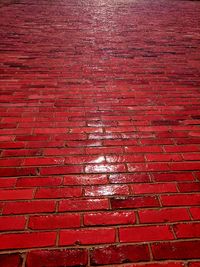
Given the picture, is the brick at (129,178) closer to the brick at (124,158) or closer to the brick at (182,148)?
the brick at (124,158)

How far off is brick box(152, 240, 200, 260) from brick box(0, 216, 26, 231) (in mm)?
686

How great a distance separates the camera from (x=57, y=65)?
10.4 feet

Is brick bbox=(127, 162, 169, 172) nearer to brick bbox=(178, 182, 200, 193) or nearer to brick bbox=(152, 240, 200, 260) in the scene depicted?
brick bbox=(178, 182, 200, 193)

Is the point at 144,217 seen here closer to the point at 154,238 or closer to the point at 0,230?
the point at 154,238

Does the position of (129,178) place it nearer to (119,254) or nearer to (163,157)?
(163,157)

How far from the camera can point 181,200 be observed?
156 cm

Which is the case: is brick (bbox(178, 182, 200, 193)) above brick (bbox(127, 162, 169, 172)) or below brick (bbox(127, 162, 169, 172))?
below

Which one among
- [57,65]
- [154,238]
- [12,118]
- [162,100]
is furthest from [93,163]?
[57,65]

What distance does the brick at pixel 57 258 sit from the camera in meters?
1.24

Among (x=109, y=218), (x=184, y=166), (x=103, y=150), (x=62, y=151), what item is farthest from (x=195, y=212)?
(x=62, y=151)

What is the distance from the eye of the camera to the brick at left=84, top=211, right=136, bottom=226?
1425mm

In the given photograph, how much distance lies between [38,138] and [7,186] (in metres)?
0.49

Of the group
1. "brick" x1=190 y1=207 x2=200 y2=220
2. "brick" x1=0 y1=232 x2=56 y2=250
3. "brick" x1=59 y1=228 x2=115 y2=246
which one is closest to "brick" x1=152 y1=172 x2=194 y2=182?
"brick" x1=190 y1=207 x2=200 y2=220

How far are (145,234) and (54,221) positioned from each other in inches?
18.9
